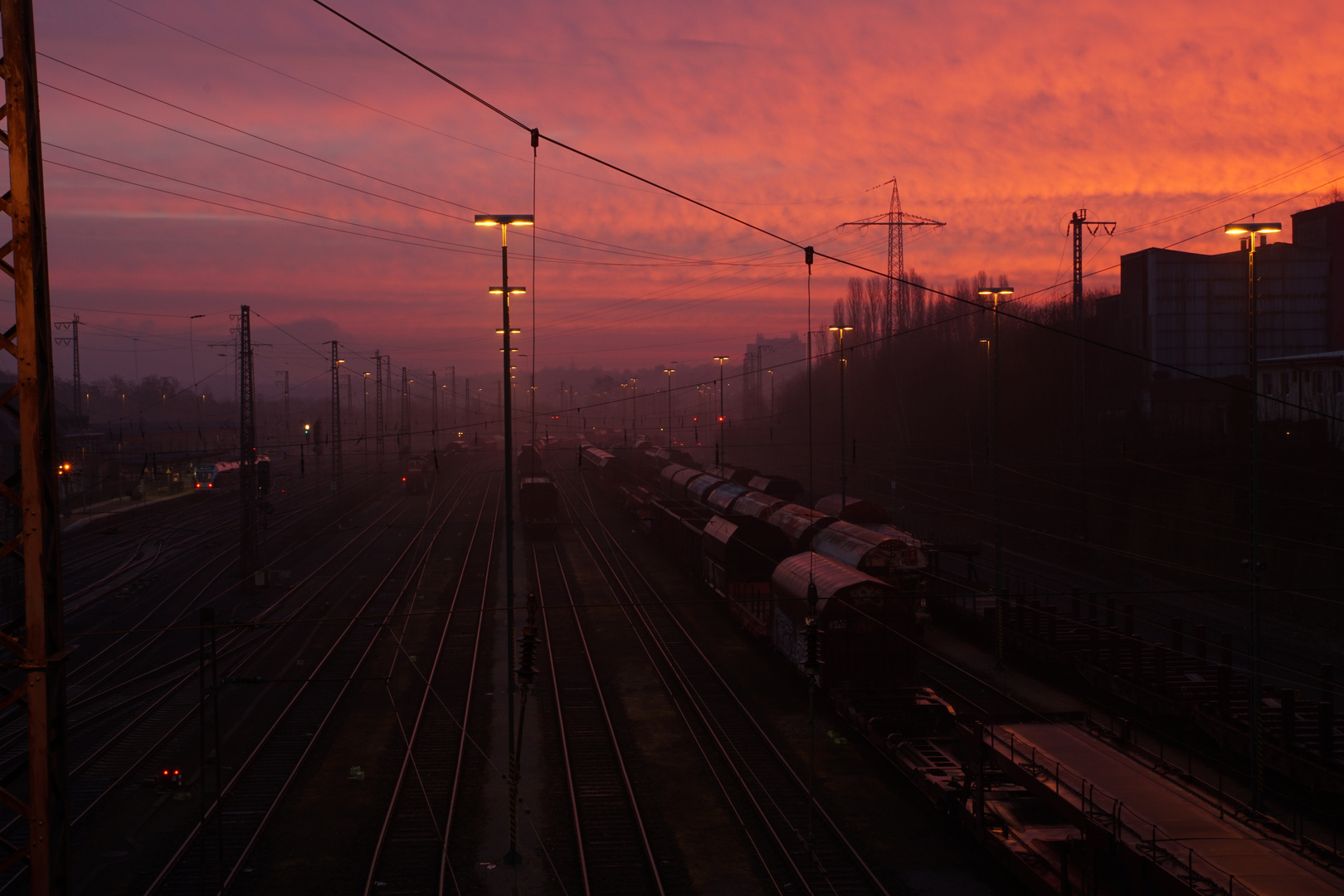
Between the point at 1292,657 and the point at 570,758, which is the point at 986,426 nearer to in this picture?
the point at 1292,657

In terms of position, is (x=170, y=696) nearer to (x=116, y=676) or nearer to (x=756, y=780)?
(x=116, y=676)

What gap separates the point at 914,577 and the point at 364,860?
17.9 meters

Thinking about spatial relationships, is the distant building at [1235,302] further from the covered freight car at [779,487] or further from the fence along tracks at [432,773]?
the fence along tracks at [432,773]

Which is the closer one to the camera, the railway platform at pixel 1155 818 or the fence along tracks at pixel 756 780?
the railway platform at pixel 1155 818

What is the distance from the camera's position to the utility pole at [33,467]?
582 centimetres

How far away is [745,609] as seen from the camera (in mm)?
29406

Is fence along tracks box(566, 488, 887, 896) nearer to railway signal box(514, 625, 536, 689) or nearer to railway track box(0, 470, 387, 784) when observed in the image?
railway signal box(514, 625, 536, 689)

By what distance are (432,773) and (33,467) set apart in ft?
47.1

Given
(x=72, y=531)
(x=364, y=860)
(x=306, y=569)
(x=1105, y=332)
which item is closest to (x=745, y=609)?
(x=364, y=860)

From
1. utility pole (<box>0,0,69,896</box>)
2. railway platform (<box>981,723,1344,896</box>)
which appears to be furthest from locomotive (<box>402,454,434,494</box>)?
utility pole (<box>0,0,69,896</box>)

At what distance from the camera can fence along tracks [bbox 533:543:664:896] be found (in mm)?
14555

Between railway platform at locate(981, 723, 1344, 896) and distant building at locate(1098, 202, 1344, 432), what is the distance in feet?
163

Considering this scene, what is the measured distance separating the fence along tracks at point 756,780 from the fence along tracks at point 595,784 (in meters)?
1.90

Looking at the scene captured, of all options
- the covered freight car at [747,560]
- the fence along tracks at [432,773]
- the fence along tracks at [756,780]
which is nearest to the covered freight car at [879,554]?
the covered freight car at [747,560]
